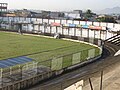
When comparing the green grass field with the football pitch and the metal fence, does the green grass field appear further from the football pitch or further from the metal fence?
the metal fence

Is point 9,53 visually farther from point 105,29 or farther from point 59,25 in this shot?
point 59,25

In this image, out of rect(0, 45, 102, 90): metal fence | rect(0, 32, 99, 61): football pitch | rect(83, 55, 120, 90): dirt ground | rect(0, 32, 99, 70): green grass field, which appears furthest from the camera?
rect(0, 32, 99, 61): football pitch

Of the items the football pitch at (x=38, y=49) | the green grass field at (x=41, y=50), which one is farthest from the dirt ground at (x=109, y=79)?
the football pitch at (x=38, y=49)

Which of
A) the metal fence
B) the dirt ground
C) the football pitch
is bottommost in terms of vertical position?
the football pitch

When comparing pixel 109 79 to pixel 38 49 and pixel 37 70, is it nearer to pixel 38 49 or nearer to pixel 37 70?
pixel 37 70

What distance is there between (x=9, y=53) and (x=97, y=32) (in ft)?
61.0

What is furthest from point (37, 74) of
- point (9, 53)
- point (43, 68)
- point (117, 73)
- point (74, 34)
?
point (74, 34)

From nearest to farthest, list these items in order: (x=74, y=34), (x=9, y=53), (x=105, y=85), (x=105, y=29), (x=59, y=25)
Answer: (x=105, y=85) < (x=9, y=53) < (x=105, y=29) < (x=74, y=34) < (x=59, y=25)

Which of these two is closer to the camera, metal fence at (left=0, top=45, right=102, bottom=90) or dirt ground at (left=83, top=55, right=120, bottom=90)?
dirt ground at (left=83, top=55, right=120, bottom=90)

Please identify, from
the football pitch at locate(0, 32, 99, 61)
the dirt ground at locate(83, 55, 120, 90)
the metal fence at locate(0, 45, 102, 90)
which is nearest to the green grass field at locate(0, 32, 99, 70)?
Result: the football pitch at locate(0, 32, 99, 61)

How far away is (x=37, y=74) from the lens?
1243 centimetres

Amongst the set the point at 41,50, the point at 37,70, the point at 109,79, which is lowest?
the point at 41,50

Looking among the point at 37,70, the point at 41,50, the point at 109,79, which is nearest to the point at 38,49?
the point at 41,50

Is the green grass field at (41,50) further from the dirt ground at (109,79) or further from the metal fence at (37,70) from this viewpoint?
the dirt ground at (109,79)
